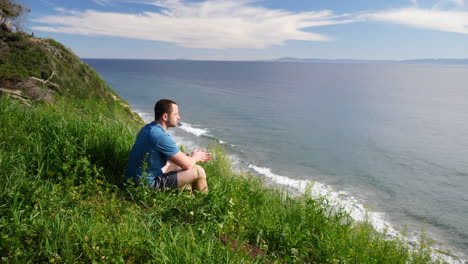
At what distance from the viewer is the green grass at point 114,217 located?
3.42 metres

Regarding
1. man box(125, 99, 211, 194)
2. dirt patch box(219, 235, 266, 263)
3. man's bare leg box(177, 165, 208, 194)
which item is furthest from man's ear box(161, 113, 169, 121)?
dirt patch box(219, 235, 266, 263)

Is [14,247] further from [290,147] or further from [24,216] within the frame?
[290,147]

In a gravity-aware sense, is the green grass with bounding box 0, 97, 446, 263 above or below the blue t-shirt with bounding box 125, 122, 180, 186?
below

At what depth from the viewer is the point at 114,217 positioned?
14.4 ft

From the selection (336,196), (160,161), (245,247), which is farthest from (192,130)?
(245,247)

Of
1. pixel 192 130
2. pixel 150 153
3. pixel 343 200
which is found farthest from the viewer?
pixel 192 130

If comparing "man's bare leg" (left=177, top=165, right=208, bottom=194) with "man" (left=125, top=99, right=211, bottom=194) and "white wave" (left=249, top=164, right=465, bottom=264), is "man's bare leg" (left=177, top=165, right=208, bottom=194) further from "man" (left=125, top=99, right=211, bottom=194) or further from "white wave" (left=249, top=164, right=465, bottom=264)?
"white wave" (left=249, top=164, right=465, bottom=264)

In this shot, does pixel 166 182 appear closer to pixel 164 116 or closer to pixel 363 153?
pixel 164 116

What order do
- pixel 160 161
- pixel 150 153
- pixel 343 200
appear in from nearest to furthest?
1. pixel 150 153
2. pixel 160 161
3. pixel 343 200

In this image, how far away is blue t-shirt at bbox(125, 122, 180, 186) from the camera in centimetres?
498

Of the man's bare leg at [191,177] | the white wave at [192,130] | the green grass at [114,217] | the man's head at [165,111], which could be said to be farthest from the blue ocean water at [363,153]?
the man's head at [165,111]

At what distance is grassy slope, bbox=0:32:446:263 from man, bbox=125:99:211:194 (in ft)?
0.84

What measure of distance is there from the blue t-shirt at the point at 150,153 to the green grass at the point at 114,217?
0.91 feet

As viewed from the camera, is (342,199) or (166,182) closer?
(166,182)
